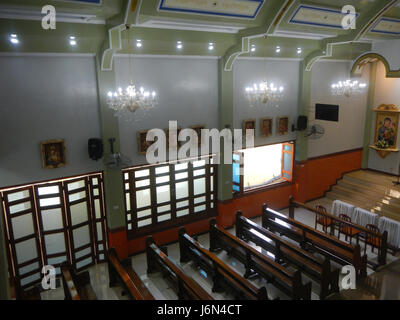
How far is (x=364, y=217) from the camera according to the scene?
10586mm

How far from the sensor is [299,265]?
27.2ft

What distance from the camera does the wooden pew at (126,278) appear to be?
7.11 metres

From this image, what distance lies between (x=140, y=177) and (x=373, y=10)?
7.78 m

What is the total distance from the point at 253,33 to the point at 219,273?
6.11 metres

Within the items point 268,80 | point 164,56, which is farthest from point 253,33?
point 268,80

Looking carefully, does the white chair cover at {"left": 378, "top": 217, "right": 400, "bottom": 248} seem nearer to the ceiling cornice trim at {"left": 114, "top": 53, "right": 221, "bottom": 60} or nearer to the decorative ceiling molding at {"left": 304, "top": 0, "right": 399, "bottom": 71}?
the decorative ceiling molding at {"left": 304, "top": 0, "right": 399, "bottom": 71}

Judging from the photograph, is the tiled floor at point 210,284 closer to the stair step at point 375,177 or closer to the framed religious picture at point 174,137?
the framed religious picture at point 174,137

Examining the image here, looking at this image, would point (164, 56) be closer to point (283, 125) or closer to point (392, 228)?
point (283, 125)

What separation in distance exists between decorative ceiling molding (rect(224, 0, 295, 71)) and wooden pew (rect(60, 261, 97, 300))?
276 inches

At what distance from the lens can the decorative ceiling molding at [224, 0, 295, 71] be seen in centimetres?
790

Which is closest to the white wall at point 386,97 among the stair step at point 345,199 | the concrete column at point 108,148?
the stair step at point 345,199

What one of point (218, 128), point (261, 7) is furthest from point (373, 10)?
point (218, 128)

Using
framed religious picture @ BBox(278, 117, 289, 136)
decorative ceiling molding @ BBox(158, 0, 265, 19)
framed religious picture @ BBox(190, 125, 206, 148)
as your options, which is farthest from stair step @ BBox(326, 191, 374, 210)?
decorative ceiling molding @ BBox(158, 0, 265, 19)

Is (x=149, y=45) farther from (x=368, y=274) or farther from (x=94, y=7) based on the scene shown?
(x=368, y=274)
